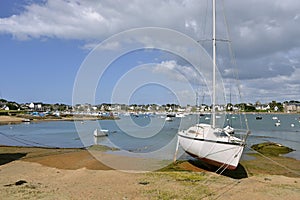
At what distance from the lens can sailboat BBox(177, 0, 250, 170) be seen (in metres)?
14.8

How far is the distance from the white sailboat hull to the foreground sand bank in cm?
81

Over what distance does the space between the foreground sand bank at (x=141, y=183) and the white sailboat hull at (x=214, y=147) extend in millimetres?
813

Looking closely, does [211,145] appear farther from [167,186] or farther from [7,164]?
[7,164]

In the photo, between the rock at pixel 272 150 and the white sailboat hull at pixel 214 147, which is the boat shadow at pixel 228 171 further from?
the rock at pixel 272 150

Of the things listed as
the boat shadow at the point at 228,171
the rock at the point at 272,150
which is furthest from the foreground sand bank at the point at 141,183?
the rock at the point at 272,150

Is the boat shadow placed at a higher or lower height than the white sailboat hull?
lower

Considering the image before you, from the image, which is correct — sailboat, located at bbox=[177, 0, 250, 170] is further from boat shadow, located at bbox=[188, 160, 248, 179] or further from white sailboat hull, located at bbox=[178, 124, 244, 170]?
boat shadow, located at bbox=[188, 160, 248, 179]

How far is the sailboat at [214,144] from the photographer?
14.8m

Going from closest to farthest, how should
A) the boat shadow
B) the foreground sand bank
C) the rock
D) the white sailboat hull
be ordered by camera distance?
the foreground sand bank, the white sailboat hull, the boat shadow, the rock

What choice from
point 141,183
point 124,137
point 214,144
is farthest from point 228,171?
point 124,137

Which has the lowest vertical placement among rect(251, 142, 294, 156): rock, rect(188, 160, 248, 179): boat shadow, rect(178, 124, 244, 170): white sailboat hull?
rect(251, 142, 294, 156): rock

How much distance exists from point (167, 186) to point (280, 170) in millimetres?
9462

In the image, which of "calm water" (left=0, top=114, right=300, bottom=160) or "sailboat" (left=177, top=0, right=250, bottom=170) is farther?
"calm water" (left=0, top=114, right=300, bottom=160)

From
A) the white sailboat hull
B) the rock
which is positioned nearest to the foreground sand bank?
the white sailboat hull
